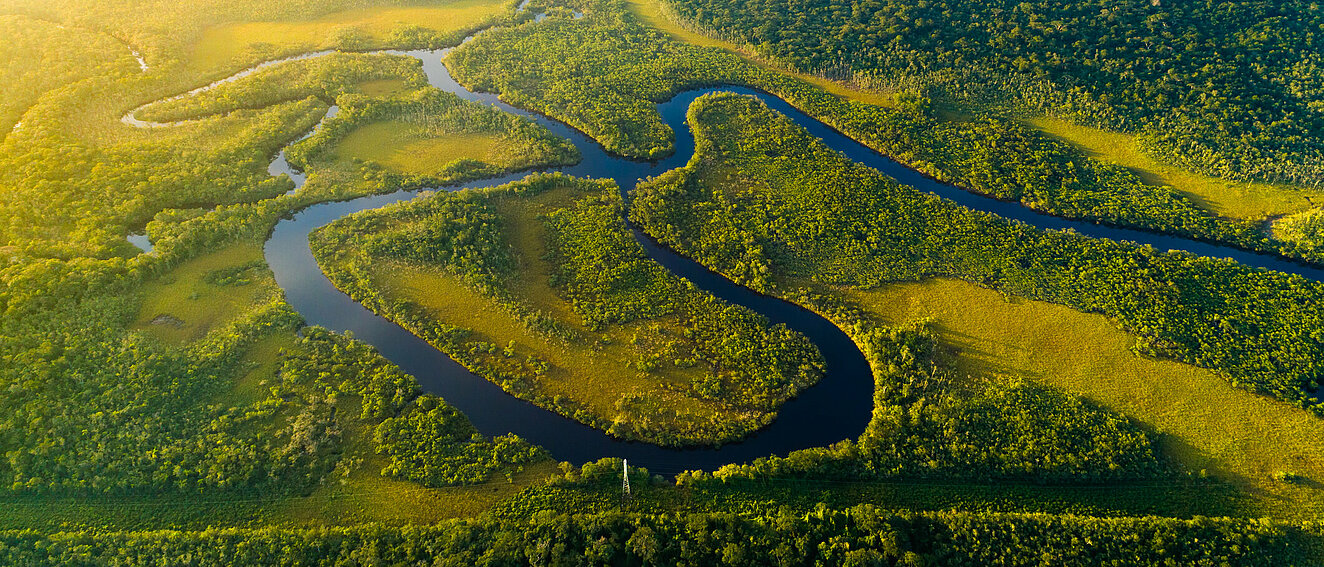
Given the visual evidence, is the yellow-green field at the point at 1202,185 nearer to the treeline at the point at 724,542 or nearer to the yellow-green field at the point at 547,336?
the treeline at the point at 724,542

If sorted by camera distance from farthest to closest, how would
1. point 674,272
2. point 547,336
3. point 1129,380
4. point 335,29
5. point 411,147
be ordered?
point 335,29, point 411,147, point 674,272, point 547,336, point 1129,380

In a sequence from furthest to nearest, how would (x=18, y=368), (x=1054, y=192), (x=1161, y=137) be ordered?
(x=1161, y=137) < (x=1054, y=192) < (x=18, y=368)

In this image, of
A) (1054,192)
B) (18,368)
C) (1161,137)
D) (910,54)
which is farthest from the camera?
(910,54)

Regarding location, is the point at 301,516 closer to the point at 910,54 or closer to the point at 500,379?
the point at 500,379

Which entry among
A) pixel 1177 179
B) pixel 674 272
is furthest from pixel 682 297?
pixel 1177 179

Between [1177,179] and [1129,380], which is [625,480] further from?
[1177,179]

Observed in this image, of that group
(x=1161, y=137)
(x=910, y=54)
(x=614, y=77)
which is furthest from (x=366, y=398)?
(x=1161, y=137)
